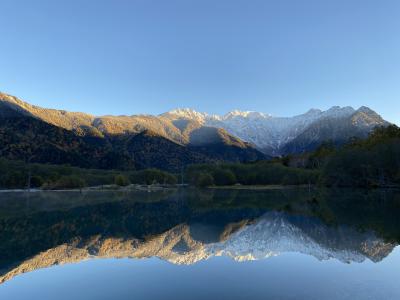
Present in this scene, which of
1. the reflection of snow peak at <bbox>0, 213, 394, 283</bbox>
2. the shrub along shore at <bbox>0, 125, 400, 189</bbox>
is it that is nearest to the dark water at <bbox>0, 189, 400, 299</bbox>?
the reflection of snow peak at <bbox>0, 213, 394, 283</bbox>

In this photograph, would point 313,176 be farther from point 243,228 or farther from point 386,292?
point 386,292

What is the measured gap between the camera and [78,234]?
106 ft

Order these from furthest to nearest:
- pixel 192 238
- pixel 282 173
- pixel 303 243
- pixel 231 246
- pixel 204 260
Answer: pixel 282 173
pixel 192 238
pixel 303 243
pixel 231 246
pixel 204 260

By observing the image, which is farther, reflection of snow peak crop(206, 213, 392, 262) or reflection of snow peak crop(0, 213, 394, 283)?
reflection of snow peak crop(206, 213, 392, 262)

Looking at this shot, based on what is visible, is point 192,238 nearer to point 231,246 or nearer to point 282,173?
point 231,246

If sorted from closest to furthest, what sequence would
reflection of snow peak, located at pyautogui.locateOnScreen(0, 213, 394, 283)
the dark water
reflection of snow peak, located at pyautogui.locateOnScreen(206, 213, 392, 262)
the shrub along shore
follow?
the dark water
reflection of snow peak, located at pyautogui.locateOnScreen(0, 213, 394, 283)
reflection of snow peak, located at pyautogui.locateOnScreen(206, 213, 392, 262)
the shrub along shore

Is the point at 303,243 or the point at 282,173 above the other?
the point at 303,243

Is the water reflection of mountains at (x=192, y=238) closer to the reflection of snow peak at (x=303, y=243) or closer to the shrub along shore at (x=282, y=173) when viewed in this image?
the reflection of snow peak at (x=303, y=243)

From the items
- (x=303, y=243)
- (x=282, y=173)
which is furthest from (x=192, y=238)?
(x=282, y=173)

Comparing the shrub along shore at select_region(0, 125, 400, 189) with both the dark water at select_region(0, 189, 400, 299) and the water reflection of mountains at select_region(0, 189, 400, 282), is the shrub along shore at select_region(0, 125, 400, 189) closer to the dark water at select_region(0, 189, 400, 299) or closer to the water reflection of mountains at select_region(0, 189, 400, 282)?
the water reflection of mountains at select_region(0, 189, 400, 282)

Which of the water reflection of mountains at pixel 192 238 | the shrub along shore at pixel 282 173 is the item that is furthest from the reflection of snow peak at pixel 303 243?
the shrub along shore at pixel 282 173

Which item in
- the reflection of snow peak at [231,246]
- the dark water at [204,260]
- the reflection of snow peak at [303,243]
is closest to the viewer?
the dark water at [204,260]

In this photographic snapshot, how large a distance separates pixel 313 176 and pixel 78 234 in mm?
114475

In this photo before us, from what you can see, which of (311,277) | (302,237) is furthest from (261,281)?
Answer: (302,237)
